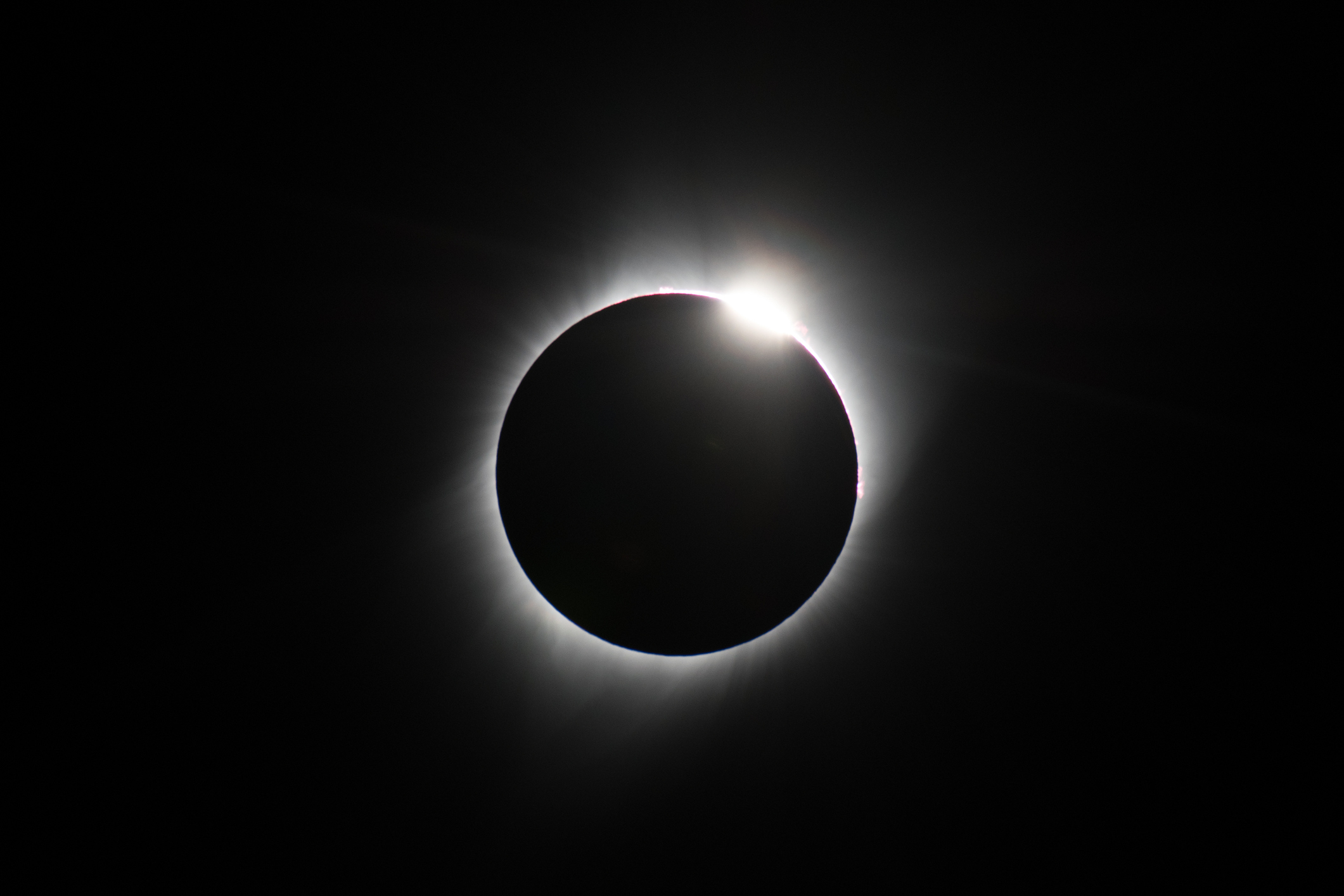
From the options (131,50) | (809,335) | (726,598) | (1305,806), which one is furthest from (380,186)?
(1305,806)

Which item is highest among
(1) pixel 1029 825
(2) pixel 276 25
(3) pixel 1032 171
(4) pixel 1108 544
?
(2) pixel 276 25

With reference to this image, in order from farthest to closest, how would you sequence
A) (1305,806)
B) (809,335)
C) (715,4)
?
(1305,806)
(809,335)
(715,4)

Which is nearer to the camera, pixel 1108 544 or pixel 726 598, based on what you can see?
pixel 726 598

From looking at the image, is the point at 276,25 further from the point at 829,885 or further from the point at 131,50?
the point at 829,885

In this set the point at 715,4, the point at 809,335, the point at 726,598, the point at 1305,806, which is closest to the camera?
the point at 726,598

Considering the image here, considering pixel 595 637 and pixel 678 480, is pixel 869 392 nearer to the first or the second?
pixel 678 480
